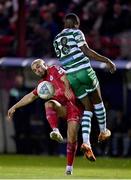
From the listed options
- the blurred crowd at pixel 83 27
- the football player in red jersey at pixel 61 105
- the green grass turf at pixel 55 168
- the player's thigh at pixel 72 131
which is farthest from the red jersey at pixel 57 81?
the blurred crowd at pixel 83 27

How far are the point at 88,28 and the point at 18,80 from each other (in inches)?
105

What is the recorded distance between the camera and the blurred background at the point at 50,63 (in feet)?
94.5

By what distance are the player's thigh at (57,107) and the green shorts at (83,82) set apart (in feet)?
1.29

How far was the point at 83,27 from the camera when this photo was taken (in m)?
30.5

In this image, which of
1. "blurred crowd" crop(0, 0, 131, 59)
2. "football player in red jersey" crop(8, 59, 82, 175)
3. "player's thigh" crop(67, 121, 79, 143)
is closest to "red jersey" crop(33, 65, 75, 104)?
"football player in red jersey" crop(8, 59, 82, 175)

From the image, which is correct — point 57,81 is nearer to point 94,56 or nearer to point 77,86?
point 77,86

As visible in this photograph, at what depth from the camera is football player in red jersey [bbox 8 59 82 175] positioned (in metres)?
18.6

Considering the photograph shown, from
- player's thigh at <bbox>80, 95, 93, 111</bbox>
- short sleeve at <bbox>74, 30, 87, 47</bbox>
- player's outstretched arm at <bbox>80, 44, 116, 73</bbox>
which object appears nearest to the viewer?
player's outstretched arm at <bbox>80, 44, 116, 73</bbox>

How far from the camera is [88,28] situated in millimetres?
30438

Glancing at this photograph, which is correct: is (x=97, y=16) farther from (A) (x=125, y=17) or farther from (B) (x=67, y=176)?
(B) (x=67, y=176)

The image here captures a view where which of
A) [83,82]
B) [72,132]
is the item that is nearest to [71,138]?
[72,132]

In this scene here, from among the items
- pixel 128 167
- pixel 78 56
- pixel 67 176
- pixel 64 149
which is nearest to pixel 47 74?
pixel 78 56

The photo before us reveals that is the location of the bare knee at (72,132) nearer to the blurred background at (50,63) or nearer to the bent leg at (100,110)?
the bent leg at (100,110)

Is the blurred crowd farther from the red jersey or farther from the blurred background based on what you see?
the red jersey
